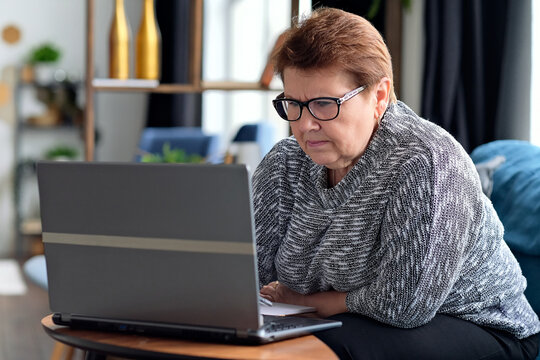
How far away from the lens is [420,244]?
4.89 feet

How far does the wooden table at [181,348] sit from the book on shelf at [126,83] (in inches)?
81.7

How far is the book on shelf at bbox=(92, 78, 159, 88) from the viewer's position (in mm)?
3301

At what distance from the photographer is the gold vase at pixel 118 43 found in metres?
3.20

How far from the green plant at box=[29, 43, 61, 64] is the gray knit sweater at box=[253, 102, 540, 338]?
4831mm

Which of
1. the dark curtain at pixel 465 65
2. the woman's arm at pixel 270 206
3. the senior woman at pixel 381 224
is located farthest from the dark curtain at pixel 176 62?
the senior woman at pixel 381 224

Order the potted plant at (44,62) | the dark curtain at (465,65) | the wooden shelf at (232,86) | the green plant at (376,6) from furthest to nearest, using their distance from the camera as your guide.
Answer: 1. the potted plant at (44,62)
2. the wooden shelf at (232,86)
3. the green plant at (376,6)
4. the dark curtain at (465,65)

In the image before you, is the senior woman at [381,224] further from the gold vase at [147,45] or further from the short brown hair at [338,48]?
the gold vase at [147,45]

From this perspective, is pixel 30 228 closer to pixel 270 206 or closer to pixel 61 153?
pixel 61 153

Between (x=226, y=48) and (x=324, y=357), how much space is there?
4.48 meters

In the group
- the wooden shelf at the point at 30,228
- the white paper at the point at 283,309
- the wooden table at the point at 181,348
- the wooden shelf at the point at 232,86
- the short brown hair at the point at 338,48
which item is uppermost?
the short brown hair at the point at 338,48

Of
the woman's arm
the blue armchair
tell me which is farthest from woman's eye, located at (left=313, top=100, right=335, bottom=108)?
the blue armchair

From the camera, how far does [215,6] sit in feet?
18.4

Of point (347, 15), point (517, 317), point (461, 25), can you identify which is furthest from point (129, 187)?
point (461, 25)

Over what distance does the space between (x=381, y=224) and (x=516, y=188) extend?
0.68 metres
